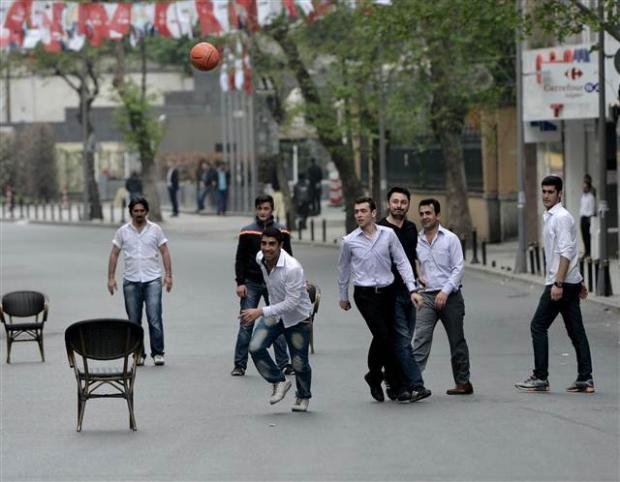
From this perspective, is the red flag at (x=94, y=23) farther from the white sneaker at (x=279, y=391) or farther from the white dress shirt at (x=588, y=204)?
the white sneaker at (x=279, y=391)

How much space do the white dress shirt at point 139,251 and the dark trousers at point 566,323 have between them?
15.7 feet

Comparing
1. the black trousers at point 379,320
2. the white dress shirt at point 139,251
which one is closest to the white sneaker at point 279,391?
the black trousers at point 379,320

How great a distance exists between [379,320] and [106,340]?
238cm

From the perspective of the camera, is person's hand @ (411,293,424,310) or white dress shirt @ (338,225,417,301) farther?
white dress shirt @ (338,225,417,301)

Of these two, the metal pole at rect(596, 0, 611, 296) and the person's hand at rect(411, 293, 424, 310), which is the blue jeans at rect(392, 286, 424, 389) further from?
the metal pole at rect(596, 0, 611, 296)

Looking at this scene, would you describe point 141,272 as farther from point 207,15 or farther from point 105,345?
point 207,15

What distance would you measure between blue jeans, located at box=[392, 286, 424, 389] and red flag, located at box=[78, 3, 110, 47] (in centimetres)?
2677

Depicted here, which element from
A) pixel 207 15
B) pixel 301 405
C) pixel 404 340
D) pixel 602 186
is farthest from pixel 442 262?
pixel 207 15

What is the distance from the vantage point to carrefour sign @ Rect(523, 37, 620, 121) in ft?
99.6

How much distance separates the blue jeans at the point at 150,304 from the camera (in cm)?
1762

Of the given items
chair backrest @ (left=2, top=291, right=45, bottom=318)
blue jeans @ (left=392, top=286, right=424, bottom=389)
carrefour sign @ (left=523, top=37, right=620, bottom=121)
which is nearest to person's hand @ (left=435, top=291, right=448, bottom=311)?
blue jeans @ (left=392, top=286, right=424, bottom=389)

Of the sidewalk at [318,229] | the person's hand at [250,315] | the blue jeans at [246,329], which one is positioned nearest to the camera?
the person's hand at [250,315]

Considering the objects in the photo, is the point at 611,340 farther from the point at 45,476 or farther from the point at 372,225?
the point at 45,476

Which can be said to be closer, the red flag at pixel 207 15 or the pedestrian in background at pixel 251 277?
the pedestrian in background at pixel 251 277
